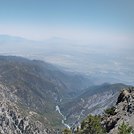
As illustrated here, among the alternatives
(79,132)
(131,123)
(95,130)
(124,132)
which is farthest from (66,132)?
(124,132)

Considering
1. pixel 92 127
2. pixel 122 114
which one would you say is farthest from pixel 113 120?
pixel 92 127

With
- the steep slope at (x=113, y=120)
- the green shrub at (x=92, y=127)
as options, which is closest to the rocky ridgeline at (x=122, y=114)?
the steep slope at (x=113, y=120)

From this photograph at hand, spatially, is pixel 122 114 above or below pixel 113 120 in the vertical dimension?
above

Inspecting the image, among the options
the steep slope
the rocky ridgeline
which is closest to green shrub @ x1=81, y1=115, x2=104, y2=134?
the steep slope

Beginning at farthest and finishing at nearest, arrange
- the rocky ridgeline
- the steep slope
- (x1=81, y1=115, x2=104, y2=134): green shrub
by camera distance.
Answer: the rocky ridgeline, the steep slope, (x1=81, y1=115, x2=104, y2=134): green shrub

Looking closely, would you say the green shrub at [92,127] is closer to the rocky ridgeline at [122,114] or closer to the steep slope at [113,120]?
the steep slope at [113,120]

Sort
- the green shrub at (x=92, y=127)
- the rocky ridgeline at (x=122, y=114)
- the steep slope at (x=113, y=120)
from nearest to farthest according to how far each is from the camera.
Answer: the green shrub at (x=92, y=127), the steep slope at (x=113, y=120), the rocky ridgeline at (x=122, y=114)

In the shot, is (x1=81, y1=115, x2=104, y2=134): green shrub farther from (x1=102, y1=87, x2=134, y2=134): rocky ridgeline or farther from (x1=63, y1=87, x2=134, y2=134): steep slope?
(x1=102, y1=87, x2=134, y2=134): rocky ridgeline

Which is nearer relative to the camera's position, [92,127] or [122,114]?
[92,127]

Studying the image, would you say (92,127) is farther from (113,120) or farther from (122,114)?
(122,114)

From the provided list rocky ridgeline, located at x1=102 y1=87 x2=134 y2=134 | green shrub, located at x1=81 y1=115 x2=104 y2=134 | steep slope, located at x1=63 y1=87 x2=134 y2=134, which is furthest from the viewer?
rocky ridgeline, located at x1=102 y1=87 x2=134 y2=134

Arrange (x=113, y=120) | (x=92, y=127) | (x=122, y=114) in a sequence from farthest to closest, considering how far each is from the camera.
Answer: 1. (x=113, y=120)
2. (x=122, y=114)
3. (x=92, y=127)

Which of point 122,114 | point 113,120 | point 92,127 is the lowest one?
point 113,120
